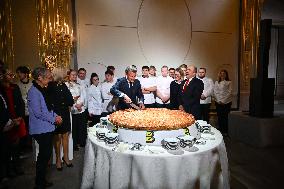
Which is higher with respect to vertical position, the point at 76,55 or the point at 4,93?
the point at 76,55

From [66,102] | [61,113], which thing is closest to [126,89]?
[66,102]

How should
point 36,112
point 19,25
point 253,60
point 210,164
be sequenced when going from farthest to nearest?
1. point 253,60
2. point 19,25
3. point 36,112
4. point 210,164

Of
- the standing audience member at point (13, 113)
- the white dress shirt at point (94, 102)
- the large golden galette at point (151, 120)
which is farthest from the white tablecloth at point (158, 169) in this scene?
the white dress shirt at point (94, 102)

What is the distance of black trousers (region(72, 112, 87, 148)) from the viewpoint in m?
5.03

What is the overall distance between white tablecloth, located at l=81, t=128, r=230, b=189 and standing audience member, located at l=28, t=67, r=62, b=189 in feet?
3.26

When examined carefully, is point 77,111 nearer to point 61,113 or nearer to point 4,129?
point 61,113

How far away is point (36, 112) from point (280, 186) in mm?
3315

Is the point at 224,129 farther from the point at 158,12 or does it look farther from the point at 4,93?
the point at 4,93

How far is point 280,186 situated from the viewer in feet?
11.5

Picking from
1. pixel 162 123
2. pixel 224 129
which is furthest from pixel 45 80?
pixel 224 129

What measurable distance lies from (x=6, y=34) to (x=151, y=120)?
15.3ft

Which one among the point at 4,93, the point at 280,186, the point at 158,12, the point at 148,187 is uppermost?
the point at 158,12

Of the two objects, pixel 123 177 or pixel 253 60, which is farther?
pixel 253 60

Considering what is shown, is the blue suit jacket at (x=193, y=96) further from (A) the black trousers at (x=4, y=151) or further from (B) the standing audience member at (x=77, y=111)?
(A) the black trousers at (x=4, y=151)
